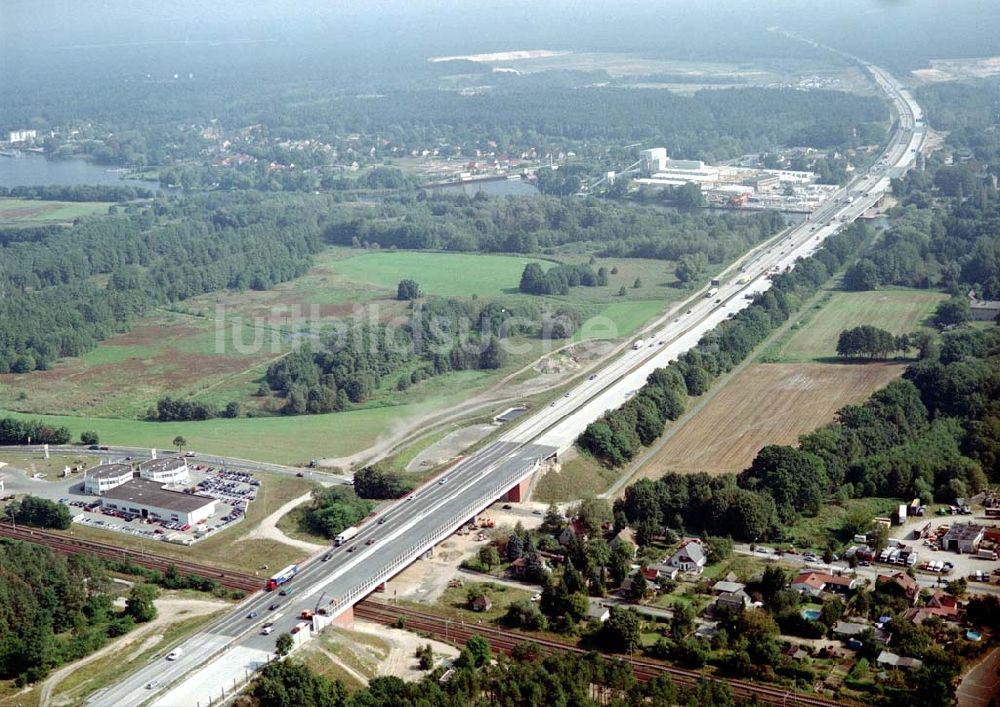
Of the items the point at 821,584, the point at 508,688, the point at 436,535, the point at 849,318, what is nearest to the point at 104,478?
the point at 436,535

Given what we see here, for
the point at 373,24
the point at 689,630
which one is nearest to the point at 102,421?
the point at 689,630

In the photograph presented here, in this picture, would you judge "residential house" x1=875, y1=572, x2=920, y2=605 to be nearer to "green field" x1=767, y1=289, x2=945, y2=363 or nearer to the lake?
"green field" x1=767, y1=289, x2=945, y2=363

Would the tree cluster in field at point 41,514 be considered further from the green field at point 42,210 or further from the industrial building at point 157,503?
the green field at point 42,210

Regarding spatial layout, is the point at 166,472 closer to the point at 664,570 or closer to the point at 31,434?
the point at 31,434

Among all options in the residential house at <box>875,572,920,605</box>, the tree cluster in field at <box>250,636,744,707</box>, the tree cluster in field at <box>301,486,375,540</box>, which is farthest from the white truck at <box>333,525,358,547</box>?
the residential house at <box>875,572,920,605</box>

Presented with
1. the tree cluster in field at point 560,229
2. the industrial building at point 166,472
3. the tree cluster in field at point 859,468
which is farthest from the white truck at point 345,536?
the tree cluster in field at point 560,229

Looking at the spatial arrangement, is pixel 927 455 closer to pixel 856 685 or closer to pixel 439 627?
pixel 856 685
